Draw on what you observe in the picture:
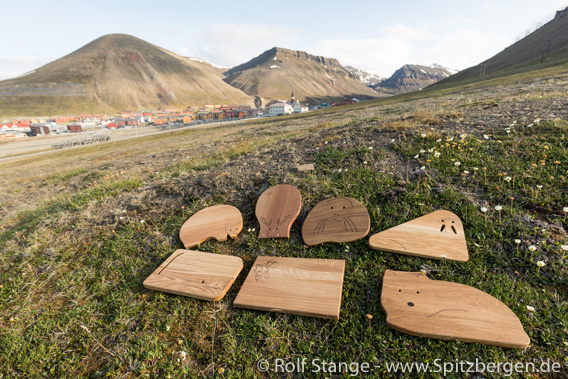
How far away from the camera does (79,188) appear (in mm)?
7715

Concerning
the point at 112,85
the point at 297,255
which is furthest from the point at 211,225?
the point at 112,85

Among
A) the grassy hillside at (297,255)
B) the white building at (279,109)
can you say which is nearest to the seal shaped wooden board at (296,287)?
the grassy hillside at (297,255)

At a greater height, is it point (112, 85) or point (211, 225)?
point (112, 85)

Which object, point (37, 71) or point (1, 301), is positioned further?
point (37, 71)

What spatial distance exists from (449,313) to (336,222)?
1600 mm

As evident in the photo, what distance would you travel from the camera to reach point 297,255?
319 centimetres

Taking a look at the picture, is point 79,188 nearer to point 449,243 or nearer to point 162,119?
point 449,243

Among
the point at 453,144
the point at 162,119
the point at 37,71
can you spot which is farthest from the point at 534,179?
the point at 37,71

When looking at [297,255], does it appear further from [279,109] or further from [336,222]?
[279,109]

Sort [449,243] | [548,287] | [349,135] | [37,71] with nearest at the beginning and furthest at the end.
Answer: [548,287], [449,243], [349,135], [37,71]

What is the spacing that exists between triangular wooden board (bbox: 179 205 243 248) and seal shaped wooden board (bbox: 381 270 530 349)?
2.28m

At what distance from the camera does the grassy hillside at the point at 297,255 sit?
7.11ft

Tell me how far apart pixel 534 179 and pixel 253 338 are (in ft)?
14.6

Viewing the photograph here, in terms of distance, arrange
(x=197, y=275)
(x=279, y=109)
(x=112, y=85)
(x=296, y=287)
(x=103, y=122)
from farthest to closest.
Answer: (x=112, y=85), (x=279, y=109), (x=103, y=122), (x=197, y=275), (x=296, y=287)
